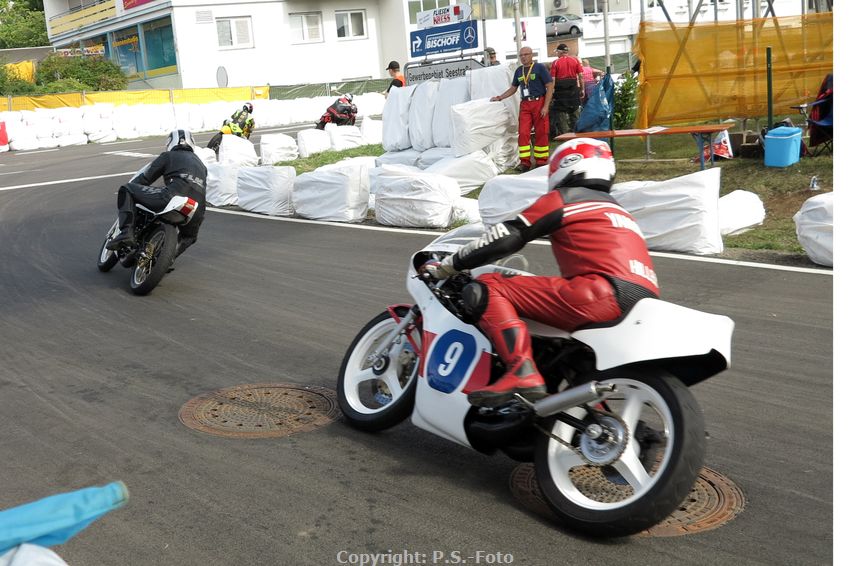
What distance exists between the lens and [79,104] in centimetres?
3975

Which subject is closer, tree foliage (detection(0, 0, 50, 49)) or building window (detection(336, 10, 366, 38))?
building window (detection(336, 10, 366, 38))

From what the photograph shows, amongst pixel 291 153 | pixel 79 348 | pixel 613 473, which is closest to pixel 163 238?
pixel 79 348

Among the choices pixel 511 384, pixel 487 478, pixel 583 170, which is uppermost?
pixel 583 170

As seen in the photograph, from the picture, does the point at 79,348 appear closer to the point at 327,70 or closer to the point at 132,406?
the point at 132,406

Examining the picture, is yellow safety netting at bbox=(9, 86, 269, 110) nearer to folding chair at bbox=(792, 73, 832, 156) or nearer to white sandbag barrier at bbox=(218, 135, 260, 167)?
white sandbag barrier at bbox=(218, 135, 260, 167)

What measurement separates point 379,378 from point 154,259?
15.3ft

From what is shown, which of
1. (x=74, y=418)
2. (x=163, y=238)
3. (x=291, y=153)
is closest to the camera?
(x=74, y=418)

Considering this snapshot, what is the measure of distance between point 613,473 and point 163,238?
639 centimetres

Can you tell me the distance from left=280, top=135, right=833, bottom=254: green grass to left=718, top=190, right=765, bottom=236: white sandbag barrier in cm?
11

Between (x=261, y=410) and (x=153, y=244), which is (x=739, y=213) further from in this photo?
(x=261, y=410)

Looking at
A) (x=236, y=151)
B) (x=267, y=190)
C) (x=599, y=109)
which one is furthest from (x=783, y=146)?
(x=236, y=151)

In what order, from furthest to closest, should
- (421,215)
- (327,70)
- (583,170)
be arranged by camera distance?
(327,70) < (421,215) < (583,170)

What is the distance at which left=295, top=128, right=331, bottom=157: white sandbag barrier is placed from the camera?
902 inches

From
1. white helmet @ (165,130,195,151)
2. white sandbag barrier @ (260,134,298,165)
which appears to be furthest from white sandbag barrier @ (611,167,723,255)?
white sandbag barrier @ (260,134,298,165)
